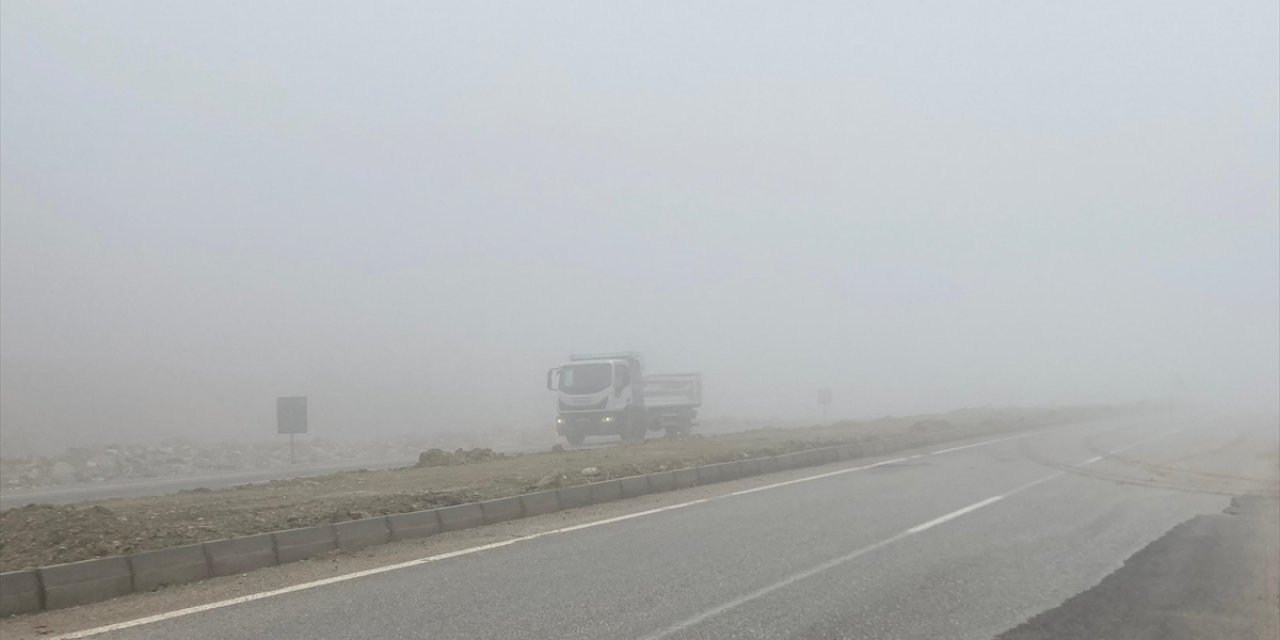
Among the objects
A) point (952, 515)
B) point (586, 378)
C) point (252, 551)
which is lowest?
point (952, 515)

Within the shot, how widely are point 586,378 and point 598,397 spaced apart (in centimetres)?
84

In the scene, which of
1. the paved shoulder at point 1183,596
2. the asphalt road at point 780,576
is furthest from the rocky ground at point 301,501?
the paved shoulder at point 1183,596

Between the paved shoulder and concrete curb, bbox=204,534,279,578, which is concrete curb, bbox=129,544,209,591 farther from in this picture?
the paved shoulder

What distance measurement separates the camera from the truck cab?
29.2 metres

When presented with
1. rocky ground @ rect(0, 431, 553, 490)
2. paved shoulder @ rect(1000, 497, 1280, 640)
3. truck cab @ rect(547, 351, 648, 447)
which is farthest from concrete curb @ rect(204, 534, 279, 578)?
truck cab @ rect(547, 351, 648, 447)

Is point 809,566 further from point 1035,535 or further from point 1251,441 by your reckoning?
point 1251,441

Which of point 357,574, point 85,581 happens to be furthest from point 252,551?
point 85,581

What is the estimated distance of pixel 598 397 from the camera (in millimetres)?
29141

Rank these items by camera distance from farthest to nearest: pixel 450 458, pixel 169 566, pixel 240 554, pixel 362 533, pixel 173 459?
pixel 173 459 < pixel 450 458 < pixel 362 533 < pixel 240 554 < pixel 169 566

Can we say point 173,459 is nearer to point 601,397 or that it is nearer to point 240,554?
point 601,397

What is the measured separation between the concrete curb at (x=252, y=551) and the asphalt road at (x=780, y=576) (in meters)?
1.29

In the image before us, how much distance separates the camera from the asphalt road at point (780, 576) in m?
6.54

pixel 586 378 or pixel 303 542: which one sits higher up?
pixel 586 378

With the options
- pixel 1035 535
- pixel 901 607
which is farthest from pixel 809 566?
pixel 1035 535
